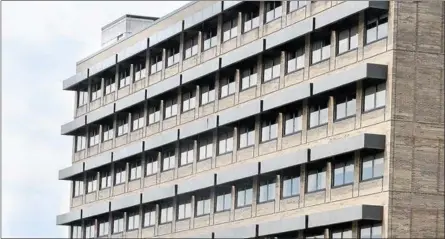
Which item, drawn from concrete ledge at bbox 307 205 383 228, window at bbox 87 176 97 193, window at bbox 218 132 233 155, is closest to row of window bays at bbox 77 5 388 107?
window at bbox 218 132 233 155

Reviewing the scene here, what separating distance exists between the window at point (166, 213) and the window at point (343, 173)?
20864mm

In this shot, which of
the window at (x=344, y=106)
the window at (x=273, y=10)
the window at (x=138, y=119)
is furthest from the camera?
the window at (x=138, y=119)

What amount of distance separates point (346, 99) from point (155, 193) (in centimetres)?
2275

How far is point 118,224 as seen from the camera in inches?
3809

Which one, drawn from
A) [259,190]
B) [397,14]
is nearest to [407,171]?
[397,14]

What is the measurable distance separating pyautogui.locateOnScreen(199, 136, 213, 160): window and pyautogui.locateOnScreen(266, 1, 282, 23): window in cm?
946

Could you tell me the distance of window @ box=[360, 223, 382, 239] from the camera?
6556 centimetres

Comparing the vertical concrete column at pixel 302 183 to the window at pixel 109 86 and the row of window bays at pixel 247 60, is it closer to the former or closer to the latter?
the row of window bays at pixel 247 60

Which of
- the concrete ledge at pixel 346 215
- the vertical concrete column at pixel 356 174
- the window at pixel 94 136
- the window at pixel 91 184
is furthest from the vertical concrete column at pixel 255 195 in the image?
the window at pixel 94 136

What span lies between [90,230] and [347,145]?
3799 cm

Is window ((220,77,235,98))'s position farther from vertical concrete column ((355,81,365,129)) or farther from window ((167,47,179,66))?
vertical concrete column ((355,81,365,129))

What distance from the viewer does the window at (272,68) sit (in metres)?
76.6

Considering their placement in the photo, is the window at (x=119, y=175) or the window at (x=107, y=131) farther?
the window at (x=107, y=131)

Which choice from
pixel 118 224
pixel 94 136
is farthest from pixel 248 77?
pixel 94 136
